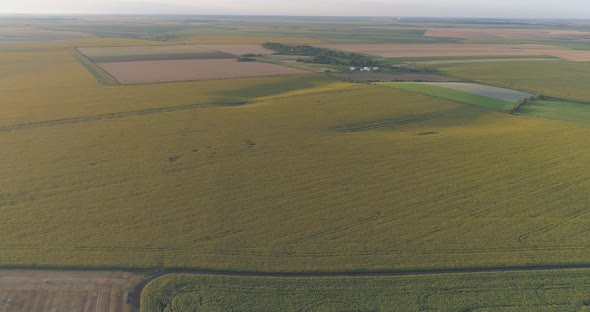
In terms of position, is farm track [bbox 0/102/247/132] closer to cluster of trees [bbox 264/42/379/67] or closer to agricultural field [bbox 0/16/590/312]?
agricultural field [bbox 0/16/590/312]

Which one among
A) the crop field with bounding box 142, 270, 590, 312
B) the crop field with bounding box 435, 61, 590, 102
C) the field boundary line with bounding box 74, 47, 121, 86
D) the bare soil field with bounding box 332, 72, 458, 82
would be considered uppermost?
the crop field with bounding box 435, 61, 590, 102

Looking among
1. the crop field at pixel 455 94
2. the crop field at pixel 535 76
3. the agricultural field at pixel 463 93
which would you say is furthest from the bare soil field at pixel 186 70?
the crop field at pixel 535 76

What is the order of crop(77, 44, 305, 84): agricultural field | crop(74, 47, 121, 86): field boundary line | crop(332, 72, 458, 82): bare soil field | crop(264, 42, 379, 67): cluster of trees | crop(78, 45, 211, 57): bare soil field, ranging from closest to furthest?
crop(74, 47, 121, 86): field boundary line < crop(77, 44, 305, 84): agricultural field < crop(332, 72, 458, 82): bare soil field < crop(264, 42, 379, 67): cluster of trees < crop(78, 45, 211, 57): bare soil field

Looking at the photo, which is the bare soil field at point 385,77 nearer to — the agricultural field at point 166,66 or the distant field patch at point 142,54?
the agricultural field at point 166,66

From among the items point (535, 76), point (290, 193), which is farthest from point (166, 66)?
point (535, 76)

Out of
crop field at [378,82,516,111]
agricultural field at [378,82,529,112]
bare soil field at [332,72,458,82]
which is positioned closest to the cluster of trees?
bare soil field at [332,72,458,82]

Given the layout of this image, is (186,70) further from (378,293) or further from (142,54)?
(378,293)
